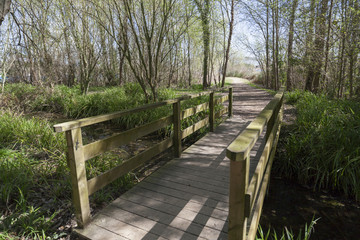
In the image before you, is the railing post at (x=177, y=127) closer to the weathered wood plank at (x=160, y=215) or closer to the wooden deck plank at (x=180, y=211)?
the wooden deck plank at (x=180, y=211)

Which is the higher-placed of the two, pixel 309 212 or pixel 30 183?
pixel 30 183

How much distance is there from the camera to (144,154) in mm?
3422

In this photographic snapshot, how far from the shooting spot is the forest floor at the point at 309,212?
3.15 m

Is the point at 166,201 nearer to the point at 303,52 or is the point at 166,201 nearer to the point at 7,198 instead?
the point at 7,198

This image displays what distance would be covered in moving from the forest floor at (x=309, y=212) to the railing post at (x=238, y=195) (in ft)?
5.71

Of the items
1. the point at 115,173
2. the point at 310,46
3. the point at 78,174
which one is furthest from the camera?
the point at 310,46

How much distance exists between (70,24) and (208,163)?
8.42 meters

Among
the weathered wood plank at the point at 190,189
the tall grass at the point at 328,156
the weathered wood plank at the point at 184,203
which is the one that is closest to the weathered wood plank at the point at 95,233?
the weathered wood plank at the point at 184,203

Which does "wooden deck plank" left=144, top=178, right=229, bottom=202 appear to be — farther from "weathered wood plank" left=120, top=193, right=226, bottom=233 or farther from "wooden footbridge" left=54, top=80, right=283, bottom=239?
"weathered wood plank" left=120, top=193, right=226, bottom=233

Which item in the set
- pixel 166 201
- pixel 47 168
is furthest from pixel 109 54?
pixel 166 201

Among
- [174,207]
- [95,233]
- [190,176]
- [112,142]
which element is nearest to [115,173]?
[112,142]

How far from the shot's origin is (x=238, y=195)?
5.26ft

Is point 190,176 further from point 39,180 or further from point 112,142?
point 39,180

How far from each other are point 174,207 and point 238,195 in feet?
4.40
